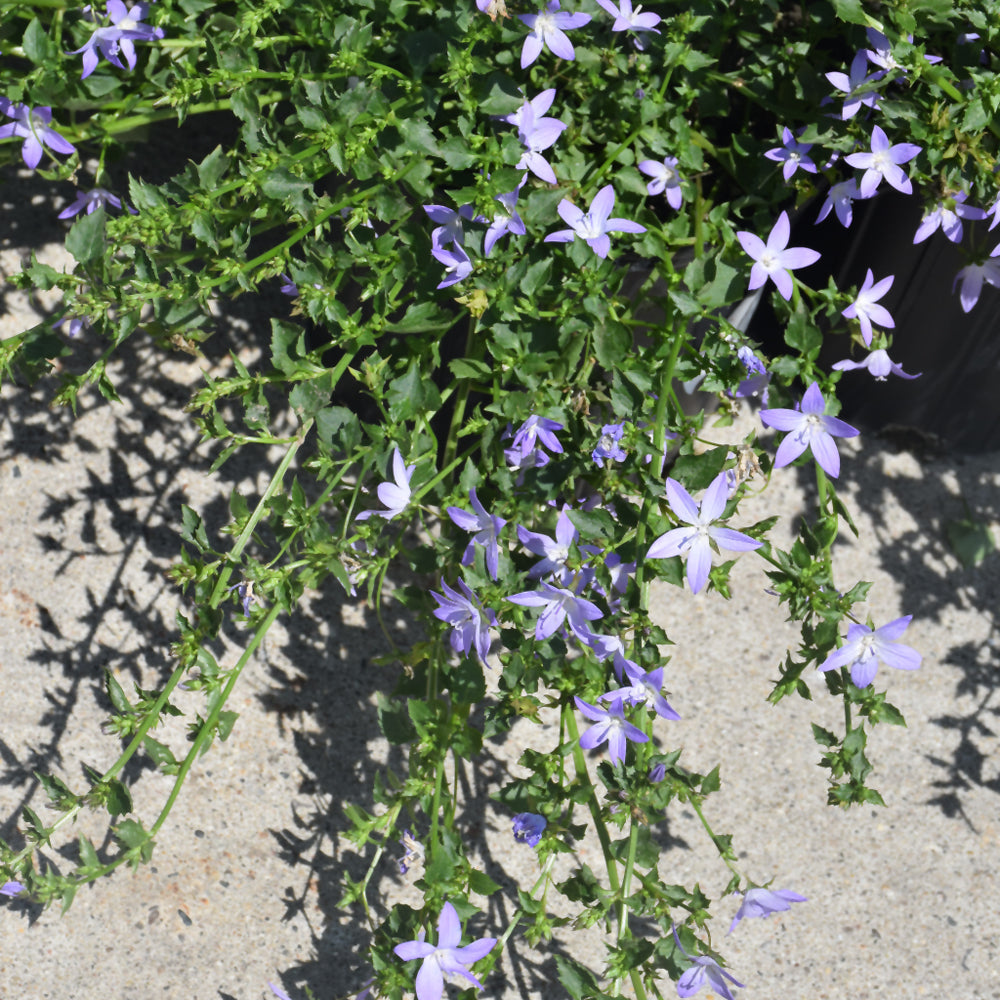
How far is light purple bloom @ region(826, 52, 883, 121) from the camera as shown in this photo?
1.38 meters

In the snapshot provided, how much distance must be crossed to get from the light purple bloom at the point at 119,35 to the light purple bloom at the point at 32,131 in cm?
9

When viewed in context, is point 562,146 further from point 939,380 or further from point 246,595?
point 939,380

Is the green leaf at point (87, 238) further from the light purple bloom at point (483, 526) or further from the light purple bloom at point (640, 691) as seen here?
the light purple bloom at point (640, 691)

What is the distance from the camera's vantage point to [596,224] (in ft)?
4.44

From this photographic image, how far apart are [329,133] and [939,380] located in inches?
49.5

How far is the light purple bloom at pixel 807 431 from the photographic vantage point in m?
1.26

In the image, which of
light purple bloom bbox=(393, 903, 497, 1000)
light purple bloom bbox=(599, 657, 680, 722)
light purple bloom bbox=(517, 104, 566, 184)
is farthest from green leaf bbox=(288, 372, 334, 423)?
light purple bloom bbox=(393, 903, 497, 1000)

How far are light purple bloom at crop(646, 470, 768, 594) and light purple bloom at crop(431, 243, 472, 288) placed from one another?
1.15ft

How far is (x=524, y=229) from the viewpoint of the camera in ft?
4.32

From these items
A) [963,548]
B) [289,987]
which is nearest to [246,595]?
[289,987]

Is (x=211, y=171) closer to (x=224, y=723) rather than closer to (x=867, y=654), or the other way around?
(x=224, y=723)

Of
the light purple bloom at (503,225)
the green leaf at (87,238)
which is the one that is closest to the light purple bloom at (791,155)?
the light purple bloom at (503,225)

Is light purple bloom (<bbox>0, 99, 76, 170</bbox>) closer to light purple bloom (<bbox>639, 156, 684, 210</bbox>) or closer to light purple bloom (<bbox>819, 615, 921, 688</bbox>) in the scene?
light purple bloom (<bbox>639, 156, 684, 210</bbox>)

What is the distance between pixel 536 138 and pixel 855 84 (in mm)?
405
